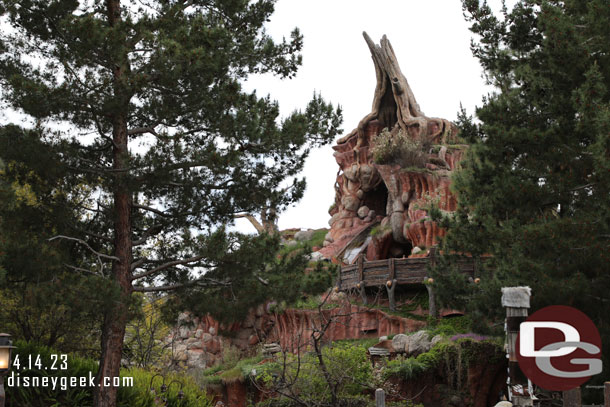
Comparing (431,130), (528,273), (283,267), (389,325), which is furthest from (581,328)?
(431,130)

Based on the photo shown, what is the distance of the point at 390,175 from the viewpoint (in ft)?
94.1

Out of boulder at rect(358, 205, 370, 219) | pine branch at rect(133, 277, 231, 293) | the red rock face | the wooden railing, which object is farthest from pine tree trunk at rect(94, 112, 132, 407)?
boulder at rect(358, 205, 370, 219)

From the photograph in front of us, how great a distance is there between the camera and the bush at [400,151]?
28.0 m

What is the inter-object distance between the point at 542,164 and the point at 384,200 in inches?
836

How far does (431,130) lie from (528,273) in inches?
767

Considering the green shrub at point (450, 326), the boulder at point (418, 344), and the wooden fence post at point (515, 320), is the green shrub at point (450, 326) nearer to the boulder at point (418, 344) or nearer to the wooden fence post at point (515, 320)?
the boulder at point (418, 344)

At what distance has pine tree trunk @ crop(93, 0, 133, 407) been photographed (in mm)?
9969

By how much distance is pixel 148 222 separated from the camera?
12273mm

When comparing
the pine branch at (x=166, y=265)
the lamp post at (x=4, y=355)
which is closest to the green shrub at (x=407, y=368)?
the pine branch at (x=166, y=265)

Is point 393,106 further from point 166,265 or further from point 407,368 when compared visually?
point 166,265

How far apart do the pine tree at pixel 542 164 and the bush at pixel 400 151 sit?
13.5 metres

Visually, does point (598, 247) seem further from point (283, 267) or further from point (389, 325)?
point (389, 325)

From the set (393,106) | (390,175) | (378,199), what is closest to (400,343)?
(390,175)

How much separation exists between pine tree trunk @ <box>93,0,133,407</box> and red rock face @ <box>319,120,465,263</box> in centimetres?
1410
